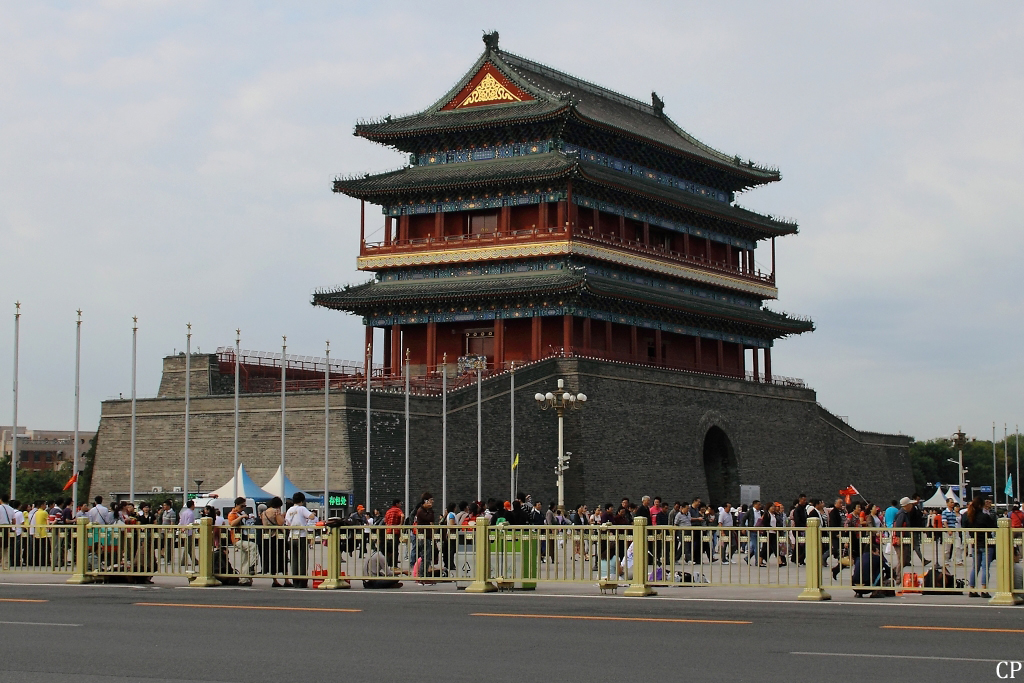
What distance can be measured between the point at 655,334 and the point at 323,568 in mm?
38061

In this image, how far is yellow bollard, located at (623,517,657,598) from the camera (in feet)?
71.2

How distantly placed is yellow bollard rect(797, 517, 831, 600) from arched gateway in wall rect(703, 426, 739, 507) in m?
39.7

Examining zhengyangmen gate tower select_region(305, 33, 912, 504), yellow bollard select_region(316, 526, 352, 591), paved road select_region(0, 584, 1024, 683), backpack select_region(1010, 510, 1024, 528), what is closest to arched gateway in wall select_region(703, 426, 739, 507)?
zhengyangmen gate tower select_region(305, 33, 912, 504)

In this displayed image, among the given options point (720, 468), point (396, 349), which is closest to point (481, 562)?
point (396, 349)

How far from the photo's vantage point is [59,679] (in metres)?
12.6

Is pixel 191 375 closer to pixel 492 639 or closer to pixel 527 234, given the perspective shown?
pixel 527 234

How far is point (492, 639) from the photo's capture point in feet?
50.2

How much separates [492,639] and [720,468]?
47.6 meters

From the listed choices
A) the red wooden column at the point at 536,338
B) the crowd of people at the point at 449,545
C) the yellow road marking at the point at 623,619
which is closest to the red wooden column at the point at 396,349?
the red wooden column at the point at 536,338

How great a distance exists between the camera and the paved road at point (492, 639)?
12.9m

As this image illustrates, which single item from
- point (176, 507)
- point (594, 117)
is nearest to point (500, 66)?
point (594, 117)

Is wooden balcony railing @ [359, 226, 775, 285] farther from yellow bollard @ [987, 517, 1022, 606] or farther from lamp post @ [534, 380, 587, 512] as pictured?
yellow bollard @ [987, 517, 1022, 606]

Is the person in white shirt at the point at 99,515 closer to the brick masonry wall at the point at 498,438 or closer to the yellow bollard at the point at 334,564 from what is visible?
the yellow bollard at the point at 334,564

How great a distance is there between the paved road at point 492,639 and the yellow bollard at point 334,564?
68.0 inches
